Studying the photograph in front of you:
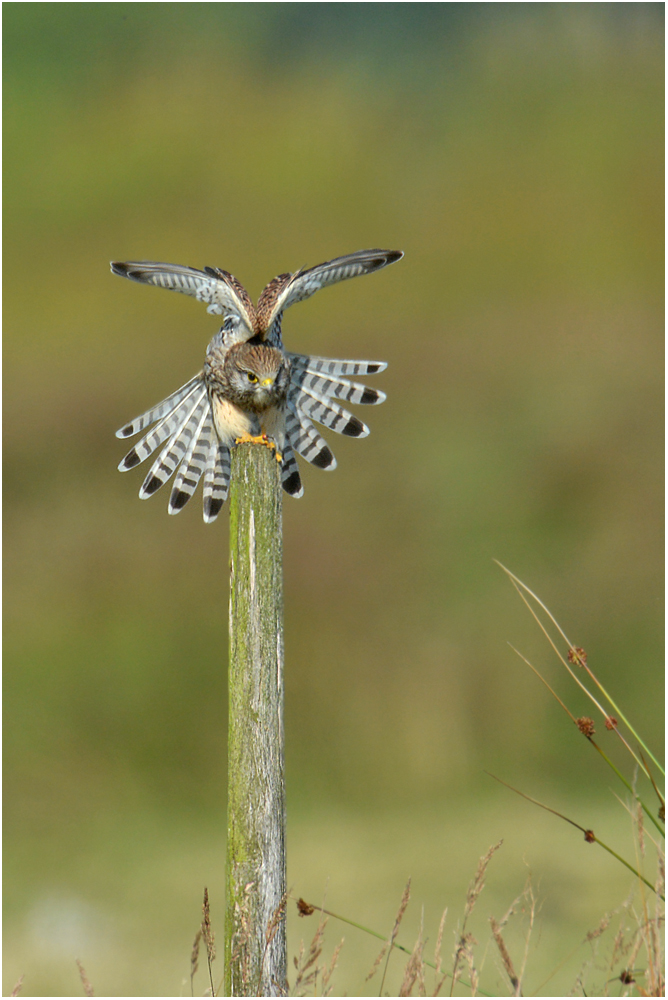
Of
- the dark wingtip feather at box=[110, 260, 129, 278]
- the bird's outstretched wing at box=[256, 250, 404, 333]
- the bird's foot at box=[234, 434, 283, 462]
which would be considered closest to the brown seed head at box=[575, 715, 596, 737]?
the bird's foot at box=[234, 434, 283, 462]

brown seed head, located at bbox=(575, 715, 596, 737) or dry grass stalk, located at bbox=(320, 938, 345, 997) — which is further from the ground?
brown seed head, located at bbox=(575, 715, 596, 737)

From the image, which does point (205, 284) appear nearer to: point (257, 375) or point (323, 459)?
point (257, 375)

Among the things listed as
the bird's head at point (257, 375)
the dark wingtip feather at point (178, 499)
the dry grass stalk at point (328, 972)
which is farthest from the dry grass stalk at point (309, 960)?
the bird's head at point (257, 375)

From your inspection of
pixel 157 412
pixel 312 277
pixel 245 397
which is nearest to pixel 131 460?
→ pixel 157 412

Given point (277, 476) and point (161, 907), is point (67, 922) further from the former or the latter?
point (277, 476)

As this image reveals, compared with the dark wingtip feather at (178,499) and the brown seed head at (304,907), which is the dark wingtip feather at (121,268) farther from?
the brown seed head at (304,907)

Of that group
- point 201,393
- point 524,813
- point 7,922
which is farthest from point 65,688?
point 201,393

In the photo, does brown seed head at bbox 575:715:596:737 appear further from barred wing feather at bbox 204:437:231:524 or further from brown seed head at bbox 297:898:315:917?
barred wing feather at bbox 204:437:231:524
